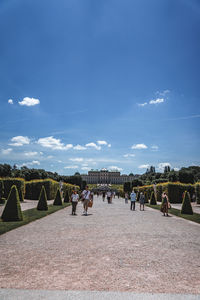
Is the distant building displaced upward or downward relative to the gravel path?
upward

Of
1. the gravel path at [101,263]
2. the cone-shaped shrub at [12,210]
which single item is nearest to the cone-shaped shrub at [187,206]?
the gravel path at [101,263]

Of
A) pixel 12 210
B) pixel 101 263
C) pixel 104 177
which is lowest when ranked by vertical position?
pixel 101 263

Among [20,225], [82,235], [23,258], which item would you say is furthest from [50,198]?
[23,258]

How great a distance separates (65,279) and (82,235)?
4.24 metres

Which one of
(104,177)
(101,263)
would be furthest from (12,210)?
(104,177)

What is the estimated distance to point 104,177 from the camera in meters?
174

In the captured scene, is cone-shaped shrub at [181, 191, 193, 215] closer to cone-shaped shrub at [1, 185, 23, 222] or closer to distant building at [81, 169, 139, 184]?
cone-shaped shrub at [1, 185, 23, 222]

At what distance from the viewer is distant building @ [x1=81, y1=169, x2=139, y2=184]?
17312 centimetres

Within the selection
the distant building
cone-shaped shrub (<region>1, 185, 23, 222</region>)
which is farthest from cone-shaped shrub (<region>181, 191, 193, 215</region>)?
the distant building

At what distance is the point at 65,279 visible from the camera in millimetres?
4152

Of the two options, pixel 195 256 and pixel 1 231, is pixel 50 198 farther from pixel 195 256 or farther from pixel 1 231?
pixel 195 256

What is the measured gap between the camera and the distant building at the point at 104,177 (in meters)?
173

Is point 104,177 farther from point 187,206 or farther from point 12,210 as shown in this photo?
point 12,210

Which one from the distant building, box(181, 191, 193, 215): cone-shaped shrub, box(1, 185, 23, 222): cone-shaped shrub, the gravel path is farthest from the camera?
the distant building
